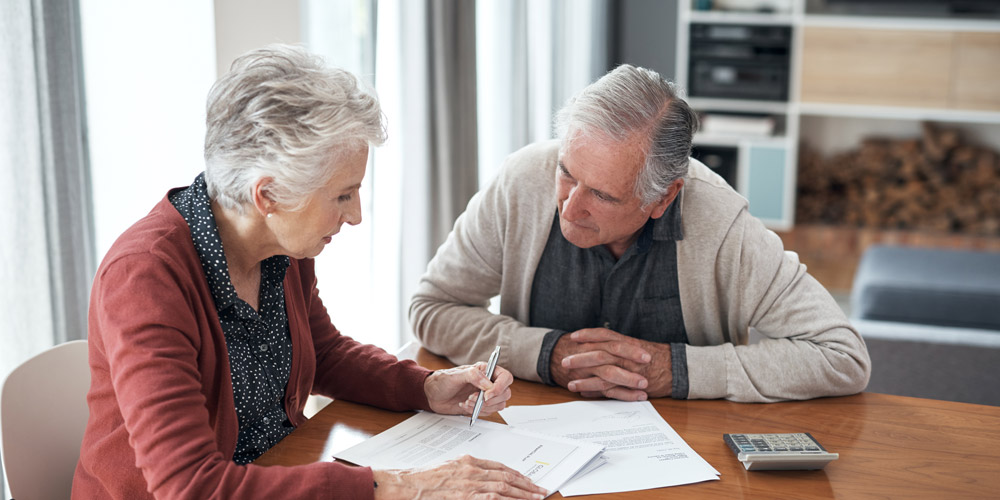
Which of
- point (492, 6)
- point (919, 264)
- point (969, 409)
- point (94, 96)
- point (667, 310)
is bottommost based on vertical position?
point (919, 264)

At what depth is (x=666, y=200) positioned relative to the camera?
161 cm

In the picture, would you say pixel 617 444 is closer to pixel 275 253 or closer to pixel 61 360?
pixel 275 253

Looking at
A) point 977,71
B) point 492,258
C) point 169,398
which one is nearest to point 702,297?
point 492,258

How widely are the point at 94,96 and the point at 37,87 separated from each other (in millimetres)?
272

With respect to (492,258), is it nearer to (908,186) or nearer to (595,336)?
(595,336)

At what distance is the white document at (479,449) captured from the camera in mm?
1232

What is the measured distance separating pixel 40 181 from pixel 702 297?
122 cm

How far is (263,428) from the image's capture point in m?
1.36

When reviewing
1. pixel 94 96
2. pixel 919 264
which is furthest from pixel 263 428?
pixel 919 264

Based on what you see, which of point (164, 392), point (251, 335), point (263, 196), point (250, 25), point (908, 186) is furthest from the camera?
point (908, 186)

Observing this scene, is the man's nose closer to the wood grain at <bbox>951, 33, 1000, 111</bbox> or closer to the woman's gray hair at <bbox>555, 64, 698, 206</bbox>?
the woman's gray hair at <bbox>555, 64, 698, 206</bbox>

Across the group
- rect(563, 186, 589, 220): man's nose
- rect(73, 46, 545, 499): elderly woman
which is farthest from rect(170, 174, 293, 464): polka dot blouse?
rect(563, 186, 589, 220): man's nose

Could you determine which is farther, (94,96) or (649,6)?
(649,6)

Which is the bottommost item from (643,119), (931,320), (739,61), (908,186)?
(931,320)
